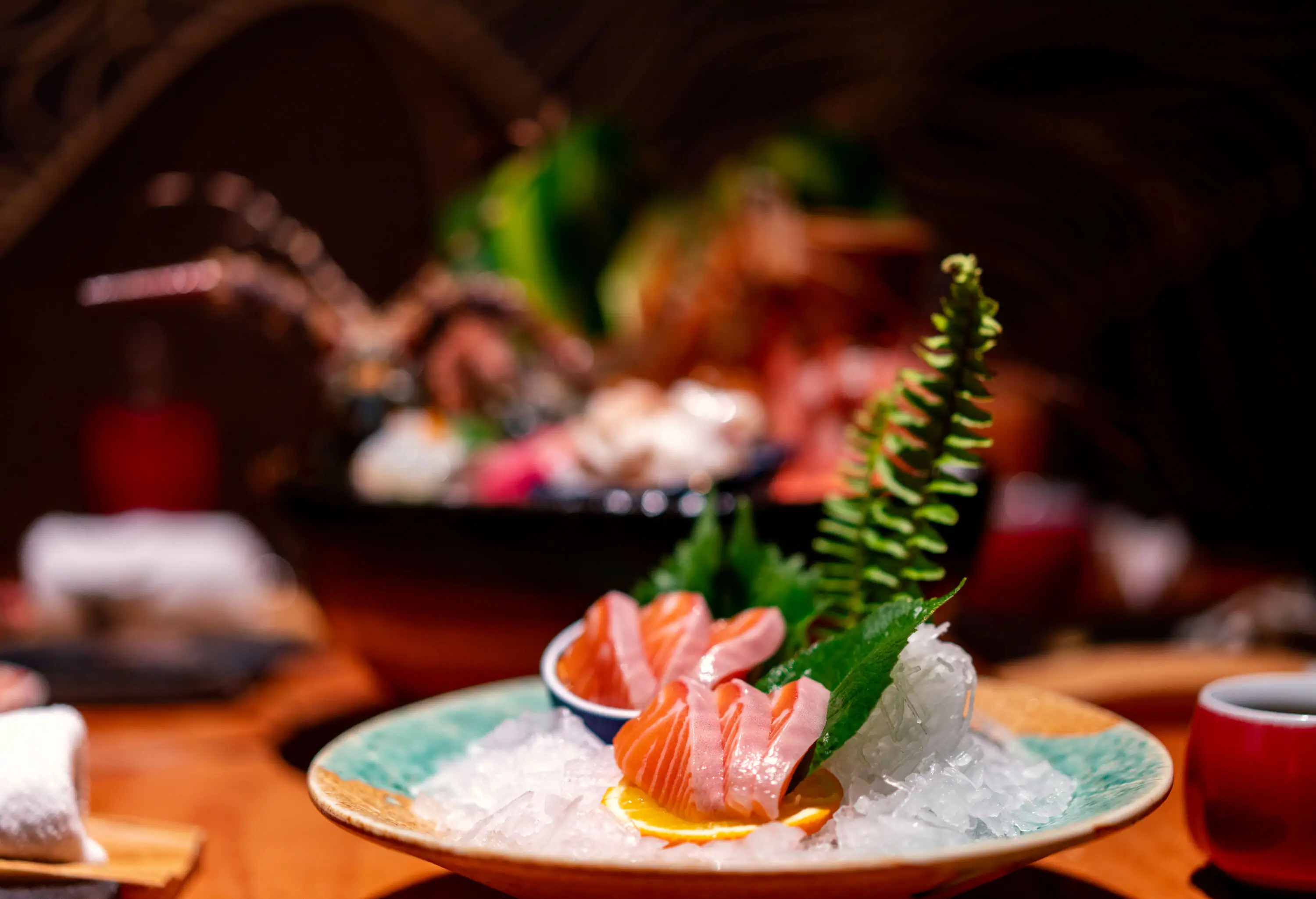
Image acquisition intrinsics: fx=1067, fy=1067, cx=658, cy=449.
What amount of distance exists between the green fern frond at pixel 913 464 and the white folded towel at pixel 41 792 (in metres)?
0.43

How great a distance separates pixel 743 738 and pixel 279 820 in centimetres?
46

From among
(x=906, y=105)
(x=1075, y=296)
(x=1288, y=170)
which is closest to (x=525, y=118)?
(x=906, y=105)

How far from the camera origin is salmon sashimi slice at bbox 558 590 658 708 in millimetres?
600

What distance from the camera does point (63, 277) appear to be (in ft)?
7.82

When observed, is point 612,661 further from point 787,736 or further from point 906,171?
point 906,171

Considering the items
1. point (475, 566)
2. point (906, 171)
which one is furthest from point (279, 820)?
point (906, 171)

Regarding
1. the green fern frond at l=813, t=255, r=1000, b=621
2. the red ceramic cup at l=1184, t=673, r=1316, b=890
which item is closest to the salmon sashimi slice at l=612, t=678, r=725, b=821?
the green fern frond at l=813, t=255, r=1000, b=621

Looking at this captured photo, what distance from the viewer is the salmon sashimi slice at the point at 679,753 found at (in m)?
0.49

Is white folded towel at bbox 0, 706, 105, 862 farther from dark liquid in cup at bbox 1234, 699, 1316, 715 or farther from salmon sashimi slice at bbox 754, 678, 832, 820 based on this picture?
dark liquid in cup at bbox 1234, 699, 1316, 715

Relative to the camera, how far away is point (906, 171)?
277 centimetres

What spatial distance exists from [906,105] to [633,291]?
4.96 ft

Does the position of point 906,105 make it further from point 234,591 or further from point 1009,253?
point 234,591

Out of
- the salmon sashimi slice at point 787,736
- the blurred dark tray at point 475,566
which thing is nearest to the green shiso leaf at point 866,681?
the salmon sashimi slice at point 787,736

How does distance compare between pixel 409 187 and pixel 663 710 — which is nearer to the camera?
pixel 663 710
